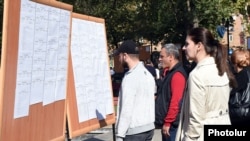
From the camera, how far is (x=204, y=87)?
4.84 meters

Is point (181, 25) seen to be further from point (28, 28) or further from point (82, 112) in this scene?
point (28, 28)

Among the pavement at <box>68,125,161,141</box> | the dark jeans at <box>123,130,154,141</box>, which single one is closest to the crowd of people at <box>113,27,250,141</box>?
the dark jeans at <box>123,130,154,141</box>

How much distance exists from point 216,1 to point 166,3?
3.73 m

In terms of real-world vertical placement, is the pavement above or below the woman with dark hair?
below

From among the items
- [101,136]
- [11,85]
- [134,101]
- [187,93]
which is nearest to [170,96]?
[134,101]

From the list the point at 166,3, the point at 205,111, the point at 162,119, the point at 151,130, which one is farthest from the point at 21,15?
the point at 166,3

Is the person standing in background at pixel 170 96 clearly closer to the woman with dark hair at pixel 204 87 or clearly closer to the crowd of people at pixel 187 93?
the crowd of people at pixel 187 93

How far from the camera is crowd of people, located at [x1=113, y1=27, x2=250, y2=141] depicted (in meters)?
4.87

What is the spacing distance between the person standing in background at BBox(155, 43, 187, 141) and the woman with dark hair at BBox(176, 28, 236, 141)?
73.2 inches

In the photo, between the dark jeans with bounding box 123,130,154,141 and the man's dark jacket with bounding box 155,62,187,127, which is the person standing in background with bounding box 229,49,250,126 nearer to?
the man's dark jacket with bounding box 155,62,187,127

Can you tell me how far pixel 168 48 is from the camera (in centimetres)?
736

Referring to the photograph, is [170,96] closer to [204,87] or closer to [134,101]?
[134,101]

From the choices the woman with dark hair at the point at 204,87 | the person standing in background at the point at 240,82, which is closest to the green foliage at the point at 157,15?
the person standing in background at the point at 240,82

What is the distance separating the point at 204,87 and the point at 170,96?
2.24m
